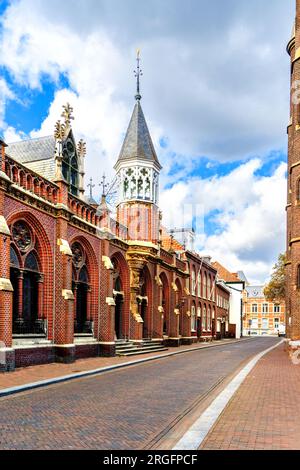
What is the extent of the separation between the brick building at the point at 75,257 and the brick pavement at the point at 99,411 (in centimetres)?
379

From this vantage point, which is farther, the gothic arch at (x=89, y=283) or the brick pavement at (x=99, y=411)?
the gothic arch at (x=89, y=283)

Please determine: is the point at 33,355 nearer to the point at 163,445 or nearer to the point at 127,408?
the point at 127,408

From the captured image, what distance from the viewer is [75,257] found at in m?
21.8

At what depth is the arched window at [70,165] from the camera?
879 inches

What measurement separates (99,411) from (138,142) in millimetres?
21215

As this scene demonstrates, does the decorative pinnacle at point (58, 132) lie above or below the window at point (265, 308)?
above

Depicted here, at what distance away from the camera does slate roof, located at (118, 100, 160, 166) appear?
93.3ft

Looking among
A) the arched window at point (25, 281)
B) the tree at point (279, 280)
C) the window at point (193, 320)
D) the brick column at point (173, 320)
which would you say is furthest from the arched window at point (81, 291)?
the tree at point (279, 280)

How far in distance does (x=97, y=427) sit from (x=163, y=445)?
5.17 feet

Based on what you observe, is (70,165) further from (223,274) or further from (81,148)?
(223,274)

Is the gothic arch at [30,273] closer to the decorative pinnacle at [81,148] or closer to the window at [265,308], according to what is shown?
the decorative pinnacle at [81,148]

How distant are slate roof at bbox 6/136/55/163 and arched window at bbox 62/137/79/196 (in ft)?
2.03
